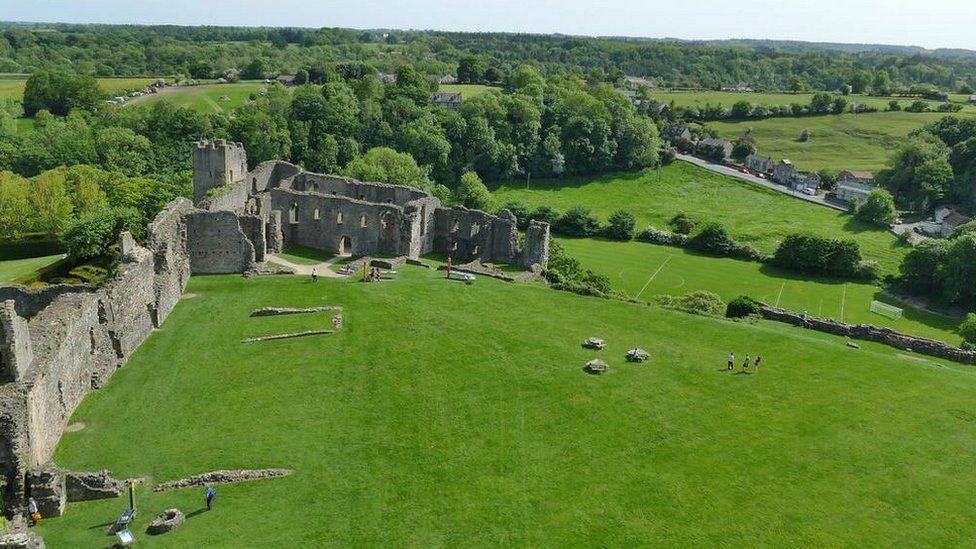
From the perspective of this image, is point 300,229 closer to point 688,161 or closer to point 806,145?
point 688,161

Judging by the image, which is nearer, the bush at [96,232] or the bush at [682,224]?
the bush at [96,232]

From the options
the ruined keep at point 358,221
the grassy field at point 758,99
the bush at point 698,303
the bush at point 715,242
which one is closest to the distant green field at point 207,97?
the ruined keep at point 358,221

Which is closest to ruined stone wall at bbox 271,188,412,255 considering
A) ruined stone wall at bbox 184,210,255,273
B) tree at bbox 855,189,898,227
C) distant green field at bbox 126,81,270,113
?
ruined stone wall at bbox 184,210,255,273

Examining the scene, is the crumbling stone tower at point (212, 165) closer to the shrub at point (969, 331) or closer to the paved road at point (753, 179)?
the shrub at point (969, 331)

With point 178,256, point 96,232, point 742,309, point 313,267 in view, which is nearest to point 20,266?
point 96,232

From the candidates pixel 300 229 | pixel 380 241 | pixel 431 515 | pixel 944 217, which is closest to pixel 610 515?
pixel 431 515

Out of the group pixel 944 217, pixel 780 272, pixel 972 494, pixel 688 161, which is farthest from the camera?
pixel 688 161
